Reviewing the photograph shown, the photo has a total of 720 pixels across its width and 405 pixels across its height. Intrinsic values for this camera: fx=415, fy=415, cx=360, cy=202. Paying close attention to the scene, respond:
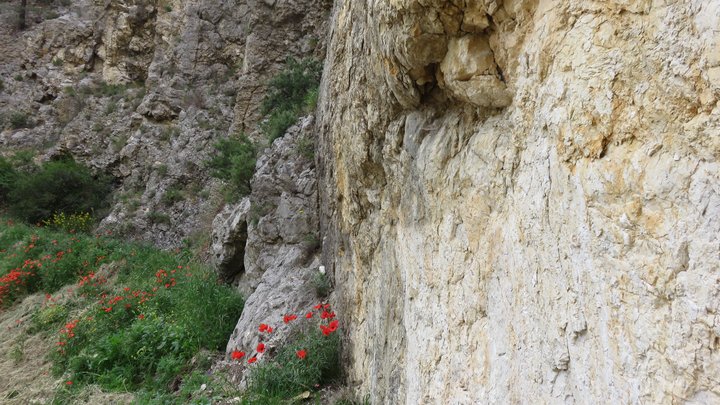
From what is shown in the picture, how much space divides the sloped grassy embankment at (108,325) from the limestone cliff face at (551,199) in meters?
3.16

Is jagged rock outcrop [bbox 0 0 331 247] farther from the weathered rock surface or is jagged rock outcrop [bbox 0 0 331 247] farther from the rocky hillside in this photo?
the rocky hillside

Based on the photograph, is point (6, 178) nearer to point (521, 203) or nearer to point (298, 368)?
point (298, 368)

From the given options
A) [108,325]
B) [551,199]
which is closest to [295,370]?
[551,199]

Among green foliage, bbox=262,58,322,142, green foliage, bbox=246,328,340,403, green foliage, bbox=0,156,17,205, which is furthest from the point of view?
green foliage, bbox=0,156,17,205

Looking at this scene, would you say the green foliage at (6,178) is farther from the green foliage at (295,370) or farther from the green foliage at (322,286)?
the green foliage at (295,370)

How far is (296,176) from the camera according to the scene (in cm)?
603

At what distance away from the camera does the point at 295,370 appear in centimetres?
379

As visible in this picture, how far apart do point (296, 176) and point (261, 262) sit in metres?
1.32

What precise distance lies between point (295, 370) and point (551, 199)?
123 inches

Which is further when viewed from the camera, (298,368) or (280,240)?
(280,240)

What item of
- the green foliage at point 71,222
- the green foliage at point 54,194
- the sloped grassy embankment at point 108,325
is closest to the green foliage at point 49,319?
the sloped grassy embankment at point 108,325

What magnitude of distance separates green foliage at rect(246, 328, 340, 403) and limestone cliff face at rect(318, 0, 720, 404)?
1.22 meters

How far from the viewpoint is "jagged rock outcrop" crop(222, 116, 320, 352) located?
15.6 feet

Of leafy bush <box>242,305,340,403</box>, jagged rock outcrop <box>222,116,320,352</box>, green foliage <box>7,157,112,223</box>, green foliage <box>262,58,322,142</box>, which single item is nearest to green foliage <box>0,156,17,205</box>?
green foliage <box>7,157,112,223</box>
